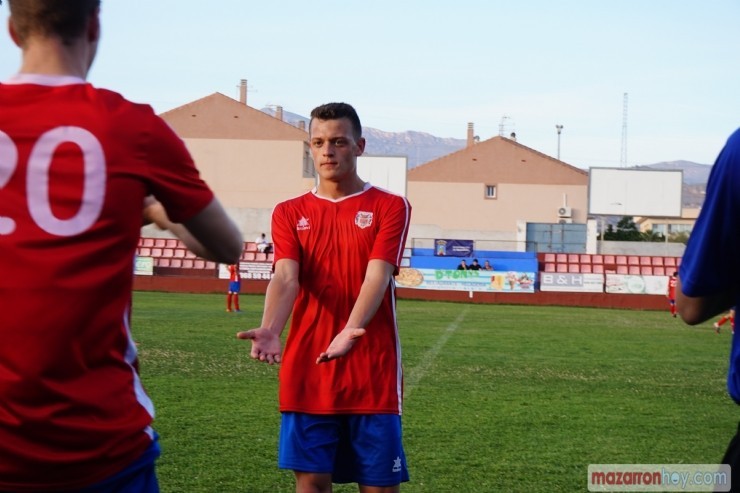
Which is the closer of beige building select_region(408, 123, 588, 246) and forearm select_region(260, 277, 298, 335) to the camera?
forearm select_region(260, 277, 298, 335)

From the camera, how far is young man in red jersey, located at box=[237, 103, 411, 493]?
4797 mm

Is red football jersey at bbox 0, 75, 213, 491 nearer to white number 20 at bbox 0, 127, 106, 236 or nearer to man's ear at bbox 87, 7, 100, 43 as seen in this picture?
white number 20 at bbox 0, 127, 106, 236

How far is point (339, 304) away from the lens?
490 centimetres

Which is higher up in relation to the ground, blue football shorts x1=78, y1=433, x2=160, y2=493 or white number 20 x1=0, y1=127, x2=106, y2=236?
white number 20 x1=0, y1=127, x2=106, y2=236

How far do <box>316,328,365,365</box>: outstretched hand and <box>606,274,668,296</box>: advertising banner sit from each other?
3595 centimetres

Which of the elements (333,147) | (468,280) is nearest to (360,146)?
(333,147)

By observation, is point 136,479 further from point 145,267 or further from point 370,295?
point 145,267

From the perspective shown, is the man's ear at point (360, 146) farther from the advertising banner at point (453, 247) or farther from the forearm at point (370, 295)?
A: the advertising banner at point (453, 247)

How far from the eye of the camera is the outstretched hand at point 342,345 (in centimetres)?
439

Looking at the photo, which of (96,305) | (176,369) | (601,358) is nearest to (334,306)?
(96,305)

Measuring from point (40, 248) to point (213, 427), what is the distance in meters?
7.17

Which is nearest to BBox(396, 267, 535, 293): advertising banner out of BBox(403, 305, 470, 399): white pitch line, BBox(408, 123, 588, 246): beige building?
BBox(403, 305, 470, 399): white pitch line

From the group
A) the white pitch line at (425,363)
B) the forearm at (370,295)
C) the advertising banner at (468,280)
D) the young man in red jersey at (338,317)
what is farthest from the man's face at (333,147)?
the advertising banner at (468,280)

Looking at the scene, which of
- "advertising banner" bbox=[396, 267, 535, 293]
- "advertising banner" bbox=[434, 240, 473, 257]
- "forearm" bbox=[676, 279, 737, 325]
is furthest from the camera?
"advertising banner" bbox=[434, 240, 473, 257]
